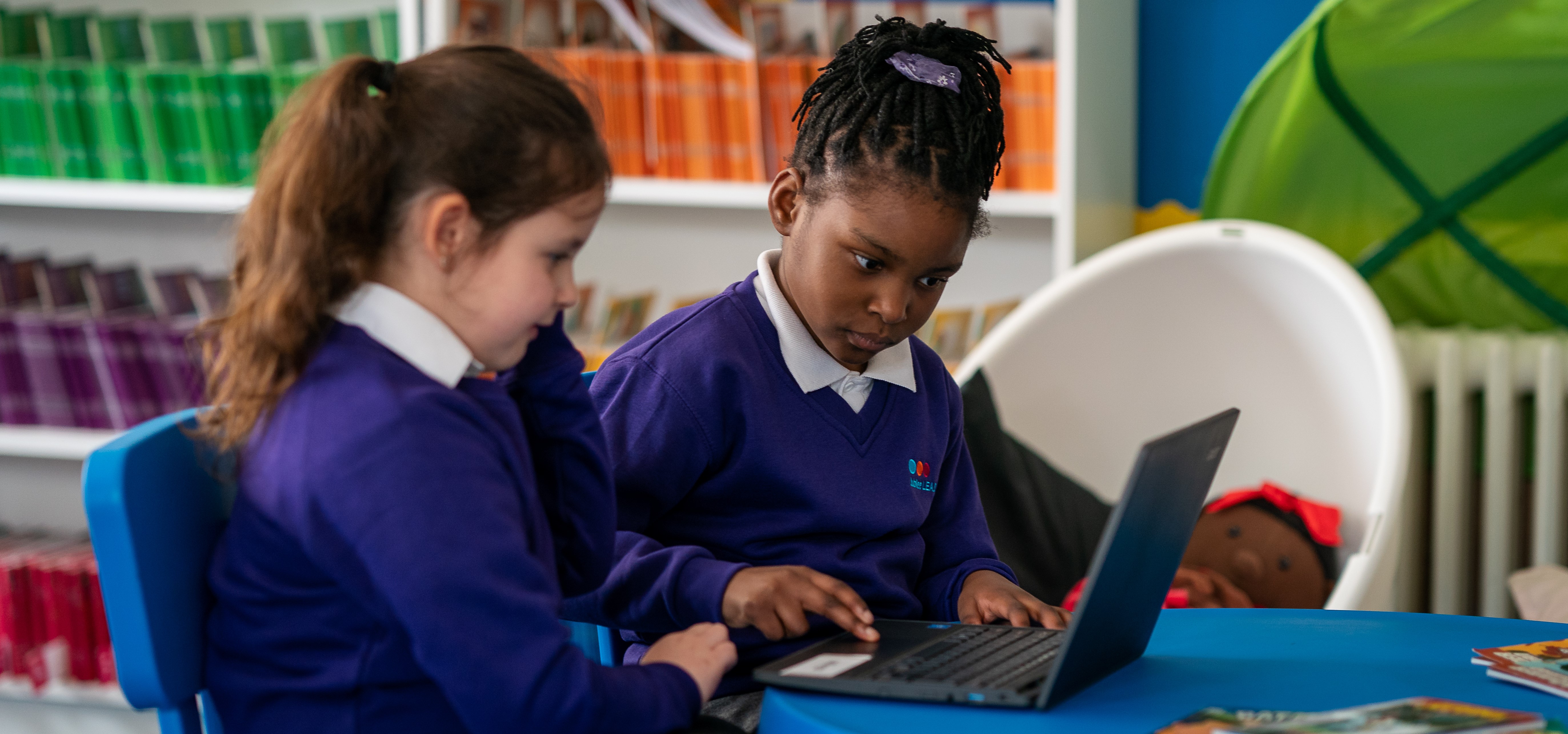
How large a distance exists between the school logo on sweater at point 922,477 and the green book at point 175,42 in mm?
1590

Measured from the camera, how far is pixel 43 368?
2.05 m

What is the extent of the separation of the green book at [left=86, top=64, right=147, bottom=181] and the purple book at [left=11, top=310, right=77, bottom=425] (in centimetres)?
26

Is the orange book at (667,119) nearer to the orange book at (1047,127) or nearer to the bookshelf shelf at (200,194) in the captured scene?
the bookshelf shelf at (200,194)

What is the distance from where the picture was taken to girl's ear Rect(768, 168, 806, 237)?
101 centimetres

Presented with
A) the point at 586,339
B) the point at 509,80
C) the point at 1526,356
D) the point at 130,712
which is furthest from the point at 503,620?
the point at 130,712

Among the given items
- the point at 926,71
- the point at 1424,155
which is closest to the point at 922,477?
the point at 926,71

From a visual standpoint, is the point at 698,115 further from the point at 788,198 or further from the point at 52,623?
the point at 52,623

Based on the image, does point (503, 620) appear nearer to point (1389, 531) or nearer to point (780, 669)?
point (780, 669)

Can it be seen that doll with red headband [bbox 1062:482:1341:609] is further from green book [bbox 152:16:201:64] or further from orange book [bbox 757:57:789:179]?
green book [bbox 152:16:201:64]

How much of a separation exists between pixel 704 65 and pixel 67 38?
104 cm

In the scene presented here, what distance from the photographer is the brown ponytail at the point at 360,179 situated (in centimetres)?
71

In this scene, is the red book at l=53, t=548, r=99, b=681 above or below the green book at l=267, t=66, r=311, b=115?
below

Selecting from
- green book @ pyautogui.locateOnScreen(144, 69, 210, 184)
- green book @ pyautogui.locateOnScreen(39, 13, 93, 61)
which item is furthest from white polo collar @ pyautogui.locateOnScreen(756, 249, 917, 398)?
green book @ pyautogui.locateOnScreen(39, 13, 93, 61)

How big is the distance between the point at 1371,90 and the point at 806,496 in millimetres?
1309
